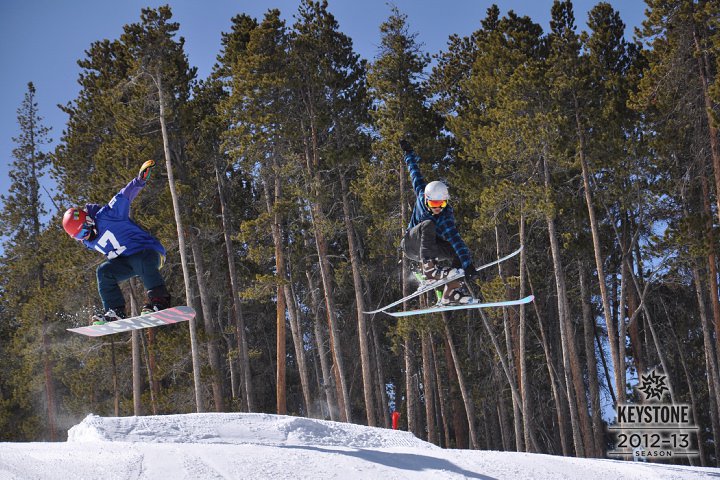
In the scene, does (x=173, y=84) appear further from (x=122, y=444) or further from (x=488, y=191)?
(x=122, y=444)

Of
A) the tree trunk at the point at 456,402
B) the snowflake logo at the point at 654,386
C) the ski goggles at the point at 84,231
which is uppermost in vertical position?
the ski goggles at the point at 84,231

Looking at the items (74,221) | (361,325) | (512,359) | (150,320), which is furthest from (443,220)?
(512,359)

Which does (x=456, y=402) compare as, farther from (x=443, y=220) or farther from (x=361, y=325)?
(x=443, y=220)

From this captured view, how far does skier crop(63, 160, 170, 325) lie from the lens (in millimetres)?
9289

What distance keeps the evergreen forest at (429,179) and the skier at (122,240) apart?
Result: 10.4m

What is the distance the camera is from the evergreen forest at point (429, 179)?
63.3 ft

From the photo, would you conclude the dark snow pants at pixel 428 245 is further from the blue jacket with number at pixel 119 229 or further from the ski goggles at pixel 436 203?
the blue jacket with number at pixel 119 229

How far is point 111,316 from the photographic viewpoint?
976cm

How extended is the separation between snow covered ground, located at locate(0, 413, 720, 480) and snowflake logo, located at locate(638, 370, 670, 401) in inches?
162

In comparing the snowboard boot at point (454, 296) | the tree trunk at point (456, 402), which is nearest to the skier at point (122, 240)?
the snowboard boot at point (454, 296)

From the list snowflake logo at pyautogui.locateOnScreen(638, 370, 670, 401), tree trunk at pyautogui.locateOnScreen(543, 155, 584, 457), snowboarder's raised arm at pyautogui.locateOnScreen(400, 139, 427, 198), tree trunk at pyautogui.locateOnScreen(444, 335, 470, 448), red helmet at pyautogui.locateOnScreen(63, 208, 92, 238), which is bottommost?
tree trunk at pyautogui.locateOnScreen(444, 335, 470, 448)

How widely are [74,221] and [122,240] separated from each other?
616mm

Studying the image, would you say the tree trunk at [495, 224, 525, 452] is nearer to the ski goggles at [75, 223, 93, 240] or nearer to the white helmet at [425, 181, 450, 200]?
the white helmet at [425, 181, 450, 200]

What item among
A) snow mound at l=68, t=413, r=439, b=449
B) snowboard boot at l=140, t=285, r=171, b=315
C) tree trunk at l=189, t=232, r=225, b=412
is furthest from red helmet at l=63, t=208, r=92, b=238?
tree trunk at l=189, t=232, r=225, b=412
